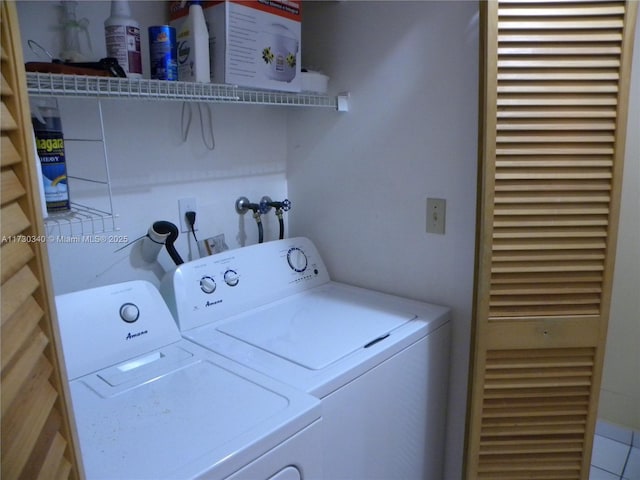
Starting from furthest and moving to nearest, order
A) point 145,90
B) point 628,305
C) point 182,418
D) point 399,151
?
1. point 628,305
2. point 399,151
3. point 145,90
4. point 182,418

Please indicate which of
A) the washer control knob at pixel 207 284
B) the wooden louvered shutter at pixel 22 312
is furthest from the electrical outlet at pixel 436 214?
the wooden louvered shutter at pixel 22 312

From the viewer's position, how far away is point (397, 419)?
4.78ft

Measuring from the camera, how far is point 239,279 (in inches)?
63.8

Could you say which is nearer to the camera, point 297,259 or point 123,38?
point 123,38

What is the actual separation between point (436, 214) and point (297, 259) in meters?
0.57

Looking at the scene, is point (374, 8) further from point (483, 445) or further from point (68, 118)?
point (483, 445)

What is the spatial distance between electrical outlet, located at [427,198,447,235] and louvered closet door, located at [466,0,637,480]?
268 millimetres

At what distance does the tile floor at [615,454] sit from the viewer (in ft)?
6.69

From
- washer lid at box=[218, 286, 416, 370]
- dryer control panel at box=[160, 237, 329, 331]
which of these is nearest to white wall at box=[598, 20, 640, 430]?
washer lid at box=[218, 286, 416, 370]

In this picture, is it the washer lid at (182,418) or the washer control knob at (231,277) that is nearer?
the washer lid at (182,418)

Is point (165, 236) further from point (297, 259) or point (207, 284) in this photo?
point (297, 259)

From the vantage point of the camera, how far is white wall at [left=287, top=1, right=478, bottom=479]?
59.8 inches

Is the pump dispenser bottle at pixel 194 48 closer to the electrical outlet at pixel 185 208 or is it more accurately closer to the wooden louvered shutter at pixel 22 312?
the electrical outlet at pixel 185 208

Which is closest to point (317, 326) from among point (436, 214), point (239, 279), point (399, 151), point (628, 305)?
point (239, 279)
